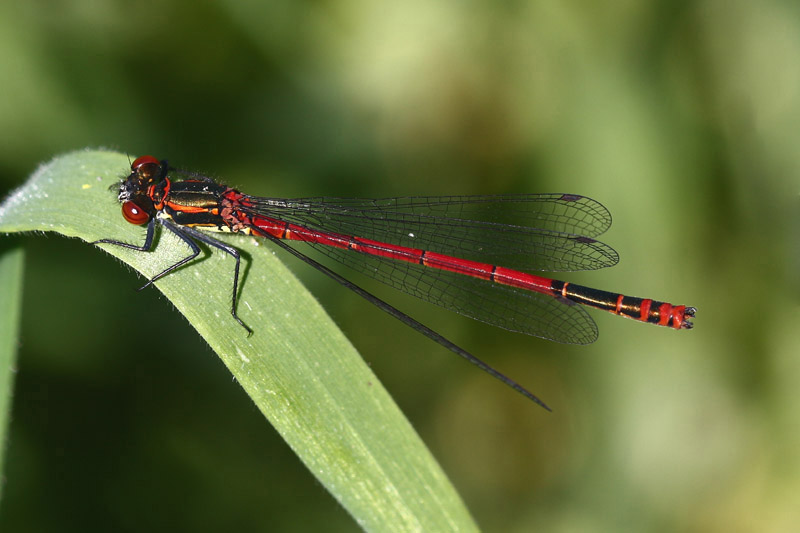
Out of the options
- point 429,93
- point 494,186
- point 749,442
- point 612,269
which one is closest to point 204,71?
point 429,93

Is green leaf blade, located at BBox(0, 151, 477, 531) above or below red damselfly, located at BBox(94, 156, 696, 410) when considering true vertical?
below

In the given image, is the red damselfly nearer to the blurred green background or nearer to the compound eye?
the compound eye

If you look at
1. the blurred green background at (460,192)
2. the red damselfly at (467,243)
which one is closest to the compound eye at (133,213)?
the red damselfly at (467,243)

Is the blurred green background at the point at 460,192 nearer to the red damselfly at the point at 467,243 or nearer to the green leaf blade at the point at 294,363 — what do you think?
the red damselfly at the point at 467,243

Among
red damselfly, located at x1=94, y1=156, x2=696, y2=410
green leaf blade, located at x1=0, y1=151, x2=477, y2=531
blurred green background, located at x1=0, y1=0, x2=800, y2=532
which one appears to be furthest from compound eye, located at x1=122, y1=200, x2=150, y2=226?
blurred green background, located at x1=0, y1=0, x2=800, y2=532

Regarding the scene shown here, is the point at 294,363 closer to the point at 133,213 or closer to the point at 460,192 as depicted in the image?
the point at 133,213

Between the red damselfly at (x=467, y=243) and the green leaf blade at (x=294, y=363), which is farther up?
the red damselfly at (x=467, y=243)

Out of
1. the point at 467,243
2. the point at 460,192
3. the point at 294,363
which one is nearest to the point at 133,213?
the point at 294,363
